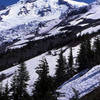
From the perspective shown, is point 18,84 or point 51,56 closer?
point 18,84

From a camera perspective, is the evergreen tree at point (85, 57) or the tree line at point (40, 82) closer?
the tree line at point (40, 82)

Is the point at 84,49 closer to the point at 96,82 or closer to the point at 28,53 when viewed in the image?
the point at 96,82

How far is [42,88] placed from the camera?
4153cm

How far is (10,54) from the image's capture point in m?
172

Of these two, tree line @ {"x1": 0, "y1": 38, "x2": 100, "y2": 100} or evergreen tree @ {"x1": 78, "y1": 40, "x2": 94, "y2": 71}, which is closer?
tree line @ {"x1": 0, "y1": 38, "x2": 100, "y2": 100}

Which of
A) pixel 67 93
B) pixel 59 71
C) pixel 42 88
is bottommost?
pixel 59 71

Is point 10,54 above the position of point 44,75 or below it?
below

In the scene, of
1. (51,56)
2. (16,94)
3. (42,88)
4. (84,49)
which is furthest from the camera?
(51,56)

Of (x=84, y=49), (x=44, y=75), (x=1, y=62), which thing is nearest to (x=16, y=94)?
(x=44, y=75)

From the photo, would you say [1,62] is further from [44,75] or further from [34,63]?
[44,75]

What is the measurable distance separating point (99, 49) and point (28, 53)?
113849mm

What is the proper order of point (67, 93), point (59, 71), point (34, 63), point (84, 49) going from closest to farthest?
point (67, 93), point (59, 71), point (84, 49), point (34, 63)

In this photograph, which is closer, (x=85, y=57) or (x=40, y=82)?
(x=40, y=82)

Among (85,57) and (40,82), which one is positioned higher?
(40,82)
